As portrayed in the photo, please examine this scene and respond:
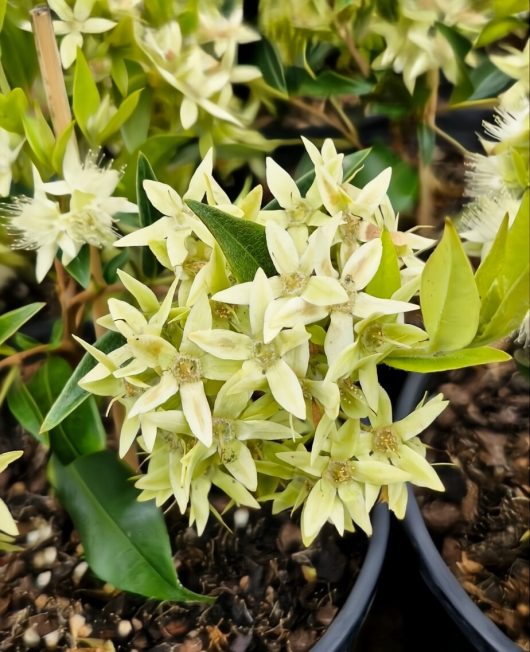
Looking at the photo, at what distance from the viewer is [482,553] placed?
797mm

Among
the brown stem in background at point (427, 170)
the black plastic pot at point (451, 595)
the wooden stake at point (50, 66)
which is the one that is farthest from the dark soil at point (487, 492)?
the wooden stake at point (50, 66)

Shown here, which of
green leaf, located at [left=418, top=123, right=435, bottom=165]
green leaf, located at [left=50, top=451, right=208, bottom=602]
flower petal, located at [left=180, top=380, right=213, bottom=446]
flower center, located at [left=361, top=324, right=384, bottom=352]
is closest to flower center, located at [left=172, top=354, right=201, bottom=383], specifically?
flower petal, located at [left=180, top=380, right=213, bottom=446]

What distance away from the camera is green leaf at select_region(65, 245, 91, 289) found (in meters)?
0.61

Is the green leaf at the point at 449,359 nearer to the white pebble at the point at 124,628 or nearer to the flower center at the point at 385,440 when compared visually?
the flower center at the point at 385,440

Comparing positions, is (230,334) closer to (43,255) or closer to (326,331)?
(326,331)

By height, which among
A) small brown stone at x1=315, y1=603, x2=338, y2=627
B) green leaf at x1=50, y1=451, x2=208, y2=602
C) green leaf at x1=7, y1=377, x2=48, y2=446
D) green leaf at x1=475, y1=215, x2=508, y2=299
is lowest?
small brown stone at x1=315, y1=603, x2=338, y2=627

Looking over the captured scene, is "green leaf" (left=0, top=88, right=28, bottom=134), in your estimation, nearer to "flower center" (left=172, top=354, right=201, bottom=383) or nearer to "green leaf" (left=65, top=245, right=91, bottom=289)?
"green leaf" (left=65, top=245, right=91, bottom=289)

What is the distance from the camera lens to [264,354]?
44 cm

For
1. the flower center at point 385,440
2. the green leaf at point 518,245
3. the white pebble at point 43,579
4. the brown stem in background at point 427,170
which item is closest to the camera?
the green leaf at point 518,245

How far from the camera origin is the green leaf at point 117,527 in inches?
24.2

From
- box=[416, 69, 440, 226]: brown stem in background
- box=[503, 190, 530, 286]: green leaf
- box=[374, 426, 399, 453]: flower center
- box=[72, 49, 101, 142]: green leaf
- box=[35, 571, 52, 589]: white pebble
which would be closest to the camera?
box=[503, 190, 530, 286]: green leaf

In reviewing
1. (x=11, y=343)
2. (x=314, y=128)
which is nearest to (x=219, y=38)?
(x=314, y=128)

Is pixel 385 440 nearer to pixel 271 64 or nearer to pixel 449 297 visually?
pixel 449 297

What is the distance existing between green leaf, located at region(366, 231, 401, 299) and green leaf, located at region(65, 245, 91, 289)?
27 cm
